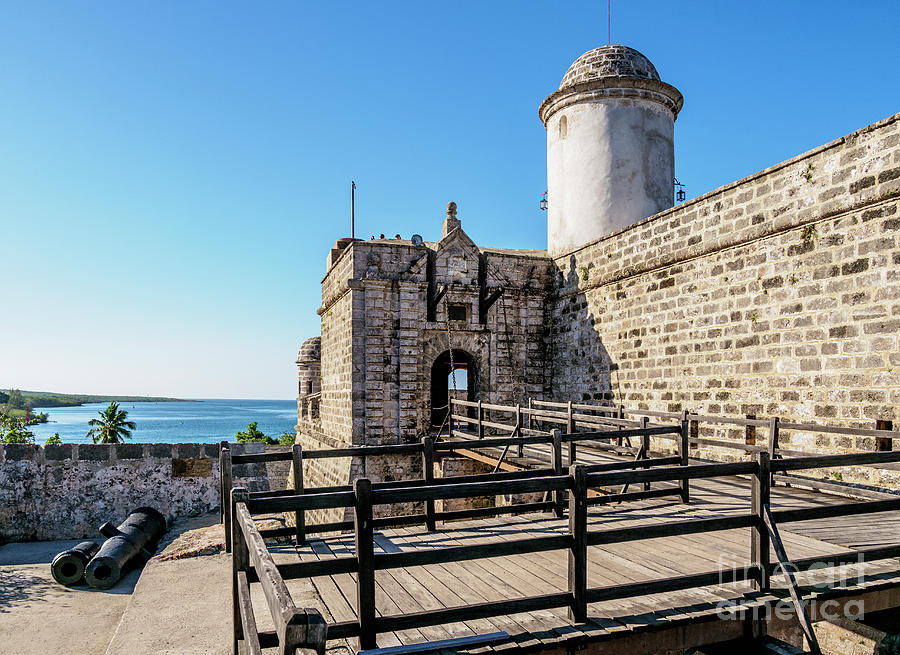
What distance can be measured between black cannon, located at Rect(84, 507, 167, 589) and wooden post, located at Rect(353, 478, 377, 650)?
239 inches

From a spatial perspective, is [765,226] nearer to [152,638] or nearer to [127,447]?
[152,638]

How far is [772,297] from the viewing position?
31.1ft

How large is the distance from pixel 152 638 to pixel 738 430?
8.64 metres

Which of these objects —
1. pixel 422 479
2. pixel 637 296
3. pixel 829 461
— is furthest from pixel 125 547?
pixel 637 296

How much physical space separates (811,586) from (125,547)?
8133 millimetres

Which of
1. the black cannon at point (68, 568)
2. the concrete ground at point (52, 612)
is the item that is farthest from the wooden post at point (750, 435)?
the black cannon at point (68, 568)

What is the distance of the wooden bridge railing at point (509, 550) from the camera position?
3602mm

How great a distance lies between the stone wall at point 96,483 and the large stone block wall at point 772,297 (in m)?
7.64

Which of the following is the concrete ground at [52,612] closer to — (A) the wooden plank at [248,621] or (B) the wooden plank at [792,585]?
(A) the wooden plank at [248,621]

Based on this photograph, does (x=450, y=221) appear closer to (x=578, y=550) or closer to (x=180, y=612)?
(x=180, y=612)

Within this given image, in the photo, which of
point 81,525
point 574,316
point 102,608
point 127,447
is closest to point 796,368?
point 574,316

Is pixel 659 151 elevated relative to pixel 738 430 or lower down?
elevated

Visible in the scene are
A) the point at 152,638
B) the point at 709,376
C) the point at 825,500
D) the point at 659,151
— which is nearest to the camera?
the point at 152,638

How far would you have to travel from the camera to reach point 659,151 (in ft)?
53.6
